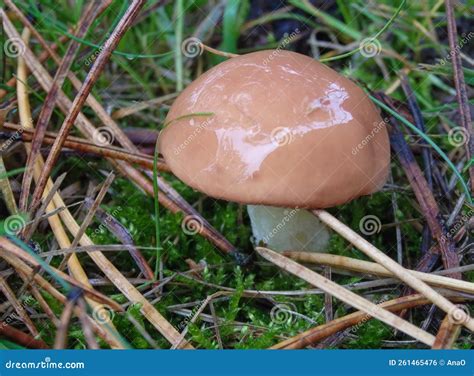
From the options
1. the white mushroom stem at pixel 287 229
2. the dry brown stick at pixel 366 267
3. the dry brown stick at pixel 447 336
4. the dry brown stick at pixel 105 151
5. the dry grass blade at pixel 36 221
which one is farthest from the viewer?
the dry brown stick at pixel 105 151

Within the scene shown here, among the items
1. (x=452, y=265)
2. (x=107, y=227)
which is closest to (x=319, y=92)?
(x=452, y=265)

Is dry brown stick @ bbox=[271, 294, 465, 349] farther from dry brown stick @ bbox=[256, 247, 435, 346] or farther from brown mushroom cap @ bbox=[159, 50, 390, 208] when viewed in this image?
brown mushroom cap @ bbox=[159, 50, 390, 208]

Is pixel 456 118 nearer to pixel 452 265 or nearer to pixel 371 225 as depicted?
pixel 371 225

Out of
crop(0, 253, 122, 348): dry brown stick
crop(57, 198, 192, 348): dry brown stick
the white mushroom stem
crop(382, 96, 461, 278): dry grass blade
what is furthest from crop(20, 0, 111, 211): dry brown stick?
crop(382, 96, 461, 278): dry grass blade

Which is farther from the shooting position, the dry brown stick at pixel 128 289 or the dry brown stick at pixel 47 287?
the dry brown stick at pixel 128 289

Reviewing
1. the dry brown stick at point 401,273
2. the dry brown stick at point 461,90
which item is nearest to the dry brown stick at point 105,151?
the dry brown stick at point 401,273

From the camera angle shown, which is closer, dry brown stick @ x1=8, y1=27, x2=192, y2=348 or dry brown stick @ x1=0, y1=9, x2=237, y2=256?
dry brown stick @ x1=8, y1=27, x2=192, y2=348

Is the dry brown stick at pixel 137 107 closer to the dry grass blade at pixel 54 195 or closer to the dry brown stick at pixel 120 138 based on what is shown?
the dry brown stick at pixel 120 138
